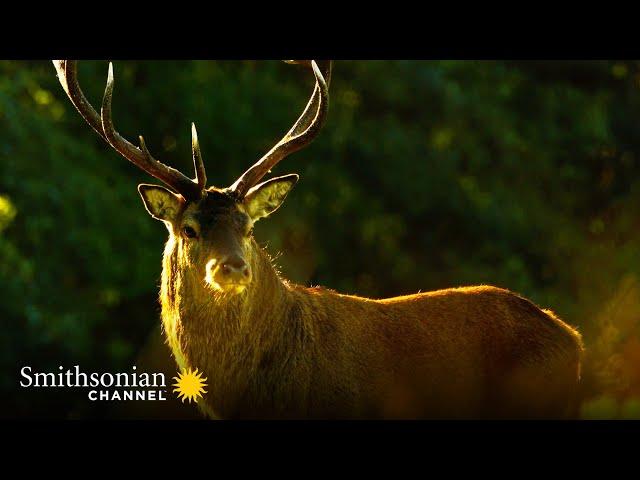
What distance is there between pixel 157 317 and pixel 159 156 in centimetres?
265

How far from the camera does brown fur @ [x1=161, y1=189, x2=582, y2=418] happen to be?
7465 millimetres

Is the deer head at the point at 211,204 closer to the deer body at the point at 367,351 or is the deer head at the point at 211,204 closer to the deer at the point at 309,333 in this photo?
the deer at the point at 309,333

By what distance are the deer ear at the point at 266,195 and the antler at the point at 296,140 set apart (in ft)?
0.19

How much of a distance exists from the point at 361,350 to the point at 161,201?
1.55 m

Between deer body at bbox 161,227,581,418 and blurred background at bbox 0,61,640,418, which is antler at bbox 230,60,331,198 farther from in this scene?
blurred background at bbox 0,61,640,418

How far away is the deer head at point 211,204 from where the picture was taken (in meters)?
7.19

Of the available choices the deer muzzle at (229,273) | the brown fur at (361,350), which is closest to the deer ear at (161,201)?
the brown fur at (361,350)

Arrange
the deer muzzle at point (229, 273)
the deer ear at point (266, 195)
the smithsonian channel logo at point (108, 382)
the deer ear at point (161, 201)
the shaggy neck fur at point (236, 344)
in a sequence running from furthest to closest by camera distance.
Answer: the smithsonian channel logo at point (108, 382) < the deer ear at point (266, 195) < the deer ear at point (161, 201) < the shaggy neck fur at point (236, 344) < the deer muzzle at point (229, 273)

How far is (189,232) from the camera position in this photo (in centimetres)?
747

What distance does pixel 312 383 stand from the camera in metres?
7.52

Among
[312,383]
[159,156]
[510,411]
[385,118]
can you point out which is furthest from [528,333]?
[385,118]

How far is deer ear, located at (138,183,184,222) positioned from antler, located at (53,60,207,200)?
7 centimetres

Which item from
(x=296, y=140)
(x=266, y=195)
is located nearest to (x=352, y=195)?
(x=296, y=140)

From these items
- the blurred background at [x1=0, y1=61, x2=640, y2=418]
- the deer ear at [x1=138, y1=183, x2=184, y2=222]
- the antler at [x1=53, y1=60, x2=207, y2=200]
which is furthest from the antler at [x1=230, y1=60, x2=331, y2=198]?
the blurred background at [x1=0, y1=61, x2=640, y2=418]
